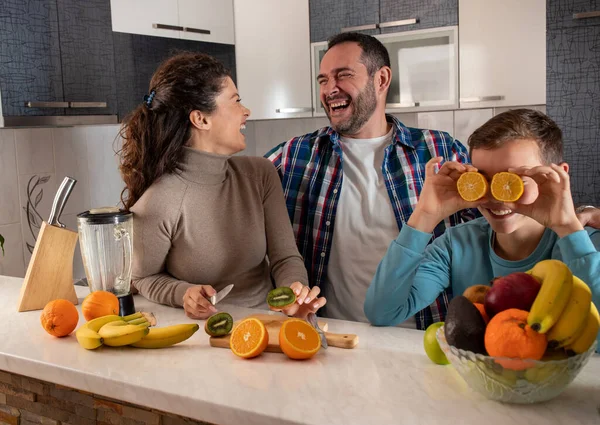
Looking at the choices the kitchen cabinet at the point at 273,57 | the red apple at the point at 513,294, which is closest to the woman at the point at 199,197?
the red apple at the point at 513,294

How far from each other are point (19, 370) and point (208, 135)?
0.83 m

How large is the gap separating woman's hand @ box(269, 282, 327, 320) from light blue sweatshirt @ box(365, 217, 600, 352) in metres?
0.13

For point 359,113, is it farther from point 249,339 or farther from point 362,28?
point 362,28

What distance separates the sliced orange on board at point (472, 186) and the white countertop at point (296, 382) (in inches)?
12.2

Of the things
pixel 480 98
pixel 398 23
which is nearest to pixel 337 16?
pixel 398 23

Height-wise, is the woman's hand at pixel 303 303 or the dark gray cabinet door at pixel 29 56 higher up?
the dark gray cabinet door at pixel 29 56

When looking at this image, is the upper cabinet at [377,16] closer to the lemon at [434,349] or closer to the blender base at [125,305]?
the blender base at [125,305]

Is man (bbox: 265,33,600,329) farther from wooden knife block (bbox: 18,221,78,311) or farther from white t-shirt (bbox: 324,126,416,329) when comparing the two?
wooden knife block (bbox: 18,221,78,311)

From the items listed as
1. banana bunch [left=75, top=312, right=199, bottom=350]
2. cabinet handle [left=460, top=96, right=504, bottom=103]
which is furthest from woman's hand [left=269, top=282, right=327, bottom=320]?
cabinet handle [left=460, top=96, right=504, bottom=103]

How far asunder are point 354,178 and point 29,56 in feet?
4.71

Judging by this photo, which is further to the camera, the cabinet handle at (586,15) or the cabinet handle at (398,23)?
the cabinet handle at (398,23)

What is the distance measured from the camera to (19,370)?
4.54 ft

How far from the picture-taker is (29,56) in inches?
108

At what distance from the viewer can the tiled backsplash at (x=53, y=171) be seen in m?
3.16
